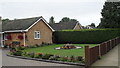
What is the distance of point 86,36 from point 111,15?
22.7 ft

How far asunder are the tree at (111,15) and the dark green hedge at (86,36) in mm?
3821

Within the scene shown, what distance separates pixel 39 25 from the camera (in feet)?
71.4

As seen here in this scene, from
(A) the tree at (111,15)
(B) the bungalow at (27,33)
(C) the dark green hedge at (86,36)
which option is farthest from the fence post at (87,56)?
(A) the tree at (111,15)

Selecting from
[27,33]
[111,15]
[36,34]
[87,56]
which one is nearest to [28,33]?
[27,33]

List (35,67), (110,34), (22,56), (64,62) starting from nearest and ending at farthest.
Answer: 1. (35,67)
2. (64,62)
3. (22,56)
4. (110,34)

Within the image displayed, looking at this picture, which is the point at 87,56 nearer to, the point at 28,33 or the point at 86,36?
the point at 28,33

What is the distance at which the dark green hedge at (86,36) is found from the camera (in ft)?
74.0

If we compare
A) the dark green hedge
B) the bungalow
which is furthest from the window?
the dark green hedge

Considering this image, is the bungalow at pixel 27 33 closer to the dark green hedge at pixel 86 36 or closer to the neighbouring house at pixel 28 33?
the neighbouring house at pixel 28 33

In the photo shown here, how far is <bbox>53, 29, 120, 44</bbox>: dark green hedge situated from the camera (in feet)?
74.0

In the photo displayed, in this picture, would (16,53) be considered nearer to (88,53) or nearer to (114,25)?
(88,53)

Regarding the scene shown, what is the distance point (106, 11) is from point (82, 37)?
7.74 meters

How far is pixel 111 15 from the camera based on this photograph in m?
26.2

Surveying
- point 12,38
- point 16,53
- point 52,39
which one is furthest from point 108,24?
point 16,53
